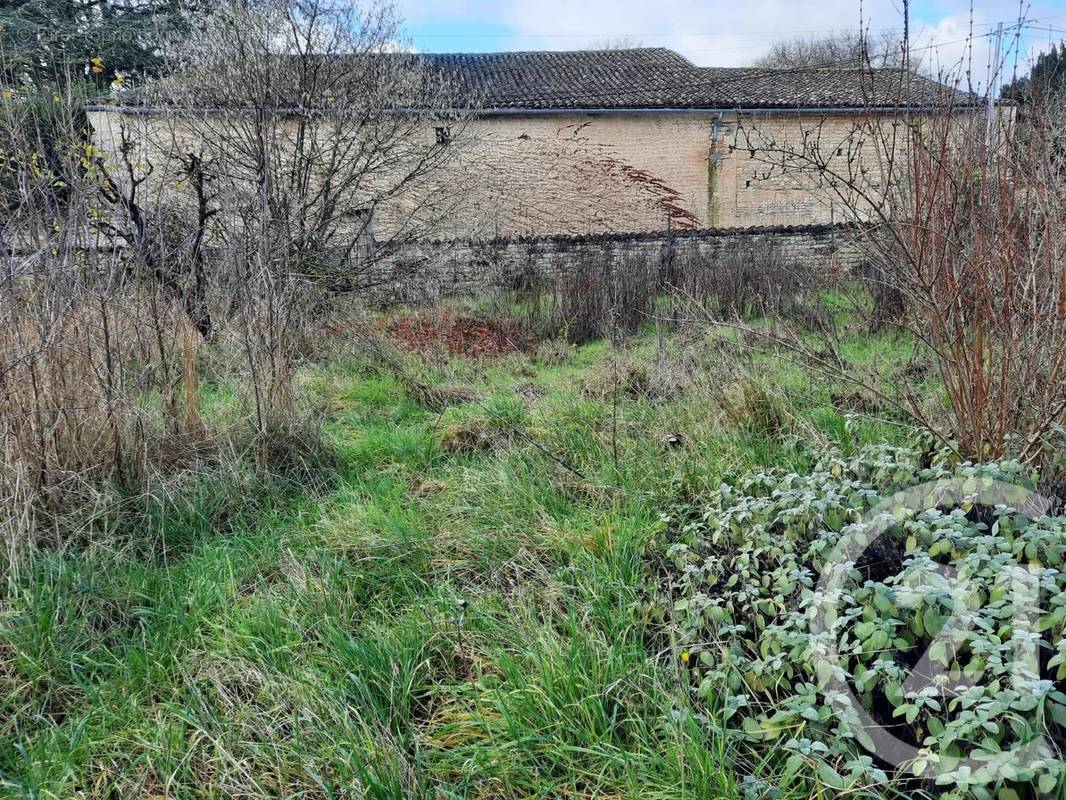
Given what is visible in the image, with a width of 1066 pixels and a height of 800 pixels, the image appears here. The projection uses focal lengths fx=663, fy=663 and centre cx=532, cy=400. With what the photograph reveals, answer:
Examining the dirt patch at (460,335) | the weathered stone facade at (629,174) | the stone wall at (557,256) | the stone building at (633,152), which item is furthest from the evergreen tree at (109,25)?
the weathered stone facade at (629,174)

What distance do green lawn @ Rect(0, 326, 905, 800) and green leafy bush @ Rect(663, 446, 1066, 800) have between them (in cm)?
18

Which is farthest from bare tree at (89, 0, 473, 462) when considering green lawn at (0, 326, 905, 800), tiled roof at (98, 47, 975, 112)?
tiled roof at (98, 47, 975, 112)

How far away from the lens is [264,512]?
3598 mm

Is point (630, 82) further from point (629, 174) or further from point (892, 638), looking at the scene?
point (892, 638)

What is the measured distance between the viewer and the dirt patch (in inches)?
298

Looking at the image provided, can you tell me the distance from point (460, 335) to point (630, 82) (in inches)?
559

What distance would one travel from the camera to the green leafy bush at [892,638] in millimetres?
1648

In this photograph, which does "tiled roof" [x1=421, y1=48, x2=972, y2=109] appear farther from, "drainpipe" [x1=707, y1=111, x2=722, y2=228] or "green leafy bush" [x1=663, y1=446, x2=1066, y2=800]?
"green leafy bush" [x1=663, y1=446, x2=1066, y2=800]

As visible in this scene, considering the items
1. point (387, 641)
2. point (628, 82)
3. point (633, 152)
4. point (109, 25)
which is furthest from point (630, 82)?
point (387, 641)

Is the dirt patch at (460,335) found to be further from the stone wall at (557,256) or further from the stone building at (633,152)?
the stone building at (633,152)

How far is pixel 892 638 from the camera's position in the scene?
6.40 ft

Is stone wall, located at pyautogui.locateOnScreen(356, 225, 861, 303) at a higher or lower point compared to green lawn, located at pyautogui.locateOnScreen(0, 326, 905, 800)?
higher

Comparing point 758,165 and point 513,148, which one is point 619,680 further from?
point 758,165

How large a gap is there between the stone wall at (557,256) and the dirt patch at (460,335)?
37.4 inches
